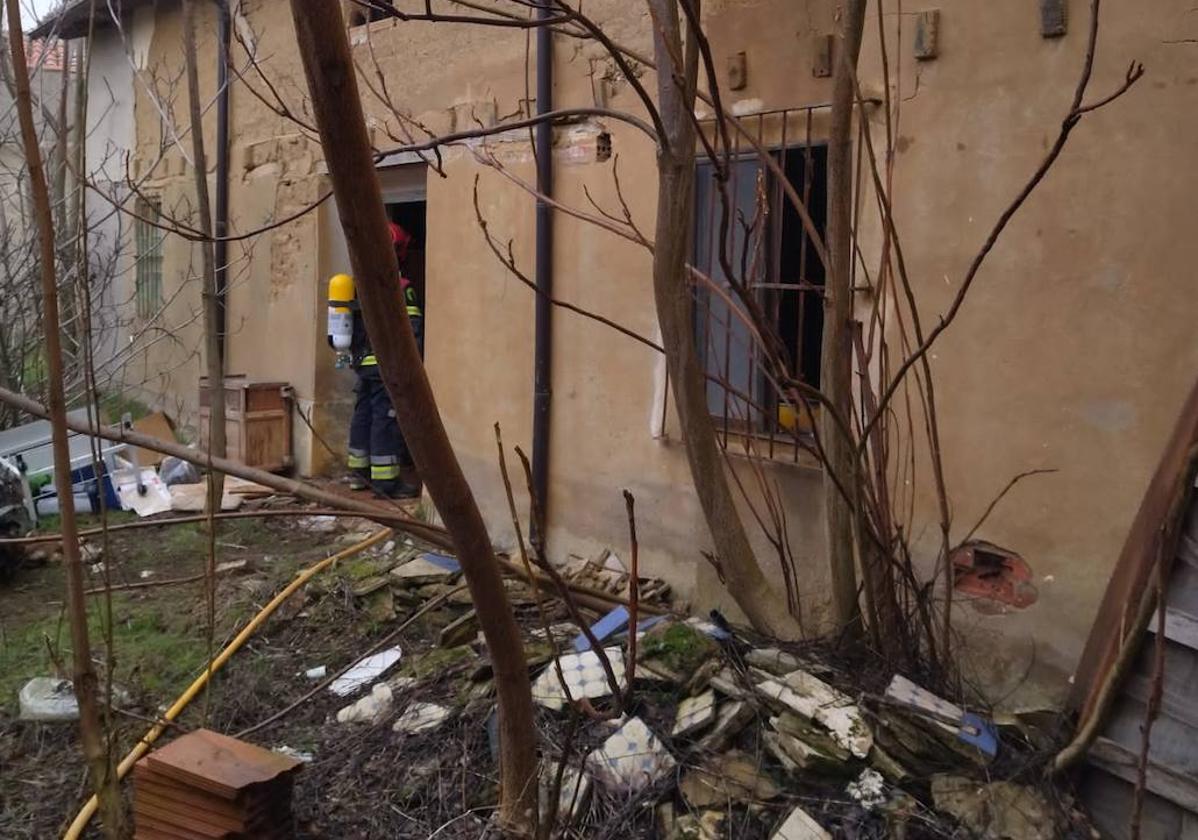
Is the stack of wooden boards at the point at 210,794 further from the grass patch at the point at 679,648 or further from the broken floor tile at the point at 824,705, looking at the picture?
the broken floor tile at the point at 824,705

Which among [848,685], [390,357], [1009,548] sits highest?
[390,357]

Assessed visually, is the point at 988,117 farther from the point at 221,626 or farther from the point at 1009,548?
the point at 221,626

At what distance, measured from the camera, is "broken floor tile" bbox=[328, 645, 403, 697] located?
4.43 m

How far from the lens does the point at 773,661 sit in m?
3.71

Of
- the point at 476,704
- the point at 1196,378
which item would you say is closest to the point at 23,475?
the point at 476,704

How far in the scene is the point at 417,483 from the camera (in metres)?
7.78

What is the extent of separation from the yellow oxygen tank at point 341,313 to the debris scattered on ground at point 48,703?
351 centimetres

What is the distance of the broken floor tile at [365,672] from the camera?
4434mm

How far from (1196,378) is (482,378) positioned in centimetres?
390

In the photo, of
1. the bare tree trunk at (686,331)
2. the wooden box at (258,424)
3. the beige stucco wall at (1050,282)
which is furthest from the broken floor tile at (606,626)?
the wooden box at (258,424)

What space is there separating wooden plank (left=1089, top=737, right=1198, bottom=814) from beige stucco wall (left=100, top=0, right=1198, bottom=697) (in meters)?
0.58

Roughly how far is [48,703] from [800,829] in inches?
121

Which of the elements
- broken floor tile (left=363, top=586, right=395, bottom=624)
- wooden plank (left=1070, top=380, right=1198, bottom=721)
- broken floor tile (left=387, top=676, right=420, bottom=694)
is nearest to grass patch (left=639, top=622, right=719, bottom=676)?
broken floor tile (left=387, top=676, right=420, bottom=694)

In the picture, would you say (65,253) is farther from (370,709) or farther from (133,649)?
(370,709)
